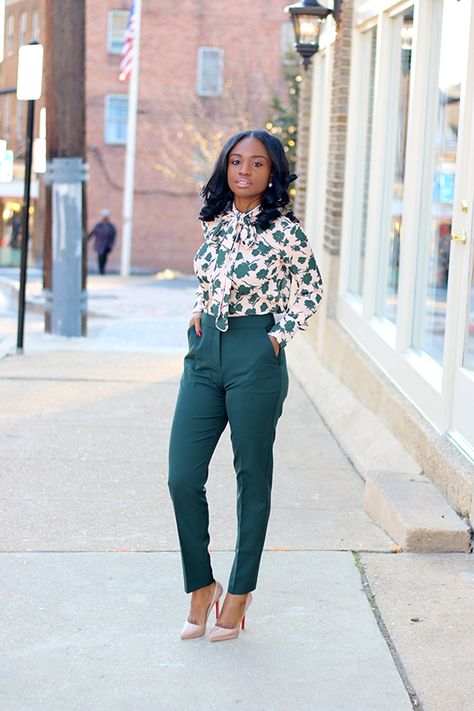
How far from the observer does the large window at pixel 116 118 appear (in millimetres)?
42062

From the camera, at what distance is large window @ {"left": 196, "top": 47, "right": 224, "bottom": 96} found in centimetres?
4206

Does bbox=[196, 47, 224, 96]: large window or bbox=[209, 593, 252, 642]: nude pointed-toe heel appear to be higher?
bbox=[196, 47, 224, 96]: large window

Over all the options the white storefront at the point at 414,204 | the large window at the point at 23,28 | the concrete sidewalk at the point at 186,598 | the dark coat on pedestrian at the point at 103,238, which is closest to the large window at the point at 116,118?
the large window at the point at 23,28

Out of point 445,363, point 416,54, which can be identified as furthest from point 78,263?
point 445,363

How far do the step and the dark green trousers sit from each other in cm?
112

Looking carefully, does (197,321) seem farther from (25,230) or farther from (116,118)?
(116,118)

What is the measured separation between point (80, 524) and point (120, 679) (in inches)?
71.6

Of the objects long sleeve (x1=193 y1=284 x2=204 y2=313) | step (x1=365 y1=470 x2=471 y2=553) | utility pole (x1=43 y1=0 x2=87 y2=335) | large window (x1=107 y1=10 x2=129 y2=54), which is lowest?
step (x1=365 y1=470 x2=471 y2=553)

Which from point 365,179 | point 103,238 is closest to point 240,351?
point 365,179

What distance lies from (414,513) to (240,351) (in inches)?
61.5

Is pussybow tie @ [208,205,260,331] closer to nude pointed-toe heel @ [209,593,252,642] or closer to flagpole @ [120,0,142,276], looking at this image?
nude pointed-toe heel @ [209,593,252,642]

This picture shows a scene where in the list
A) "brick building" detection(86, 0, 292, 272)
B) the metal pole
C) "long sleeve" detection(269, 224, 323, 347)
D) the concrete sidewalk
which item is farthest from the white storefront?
"brick building" detection(86, 0, 292, 272)

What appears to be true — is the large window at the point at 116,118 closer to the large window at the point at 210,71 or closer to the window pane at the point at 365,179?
the large window at the point at 210,71

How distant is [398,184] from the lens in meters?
7.91
